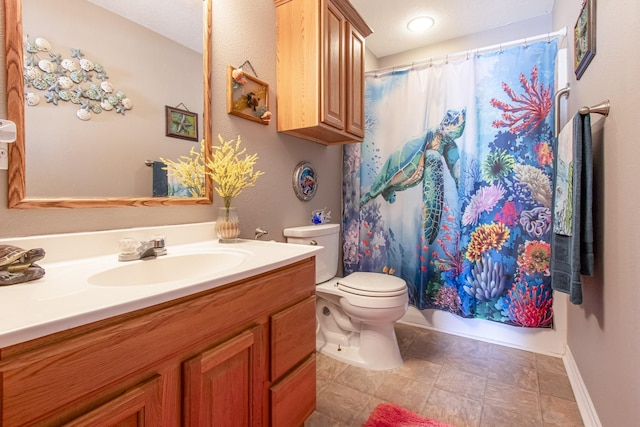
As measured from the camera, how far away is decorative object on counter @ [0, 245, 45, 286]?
672mm

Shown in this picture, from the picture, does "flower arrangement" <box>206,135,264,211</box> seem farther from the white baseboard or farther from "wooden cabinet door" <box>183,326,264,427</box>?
the white baseboard

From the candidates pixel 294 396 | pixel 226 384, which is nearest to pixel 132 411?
pixel 226 384

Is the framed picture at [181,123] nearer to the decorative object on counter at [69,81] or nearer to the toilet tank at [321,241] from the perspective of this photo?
the decorative object on counter at [69,81]

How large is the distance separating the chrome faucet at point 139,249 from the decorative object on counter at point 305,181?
3.23 feet

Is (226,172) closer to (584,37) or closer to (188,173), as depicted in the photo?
(188,173)

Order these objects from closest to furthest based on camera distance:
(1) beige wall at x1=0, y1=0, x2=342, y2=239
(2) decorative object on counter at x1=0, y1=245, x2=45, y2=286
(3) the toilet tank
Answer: (2) decorative object on counter at x1=0, y1=245, x2=45, y2=286 → (1) beige wall at x1=0, y1=0, x2=342, y2=239 → (3) the toilet tank

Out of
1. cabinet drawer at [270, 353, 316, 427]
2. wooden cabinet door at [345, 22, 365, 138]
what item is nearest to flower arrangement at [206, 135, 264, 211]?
cabinet drawer at [270, 353, 316, 427]

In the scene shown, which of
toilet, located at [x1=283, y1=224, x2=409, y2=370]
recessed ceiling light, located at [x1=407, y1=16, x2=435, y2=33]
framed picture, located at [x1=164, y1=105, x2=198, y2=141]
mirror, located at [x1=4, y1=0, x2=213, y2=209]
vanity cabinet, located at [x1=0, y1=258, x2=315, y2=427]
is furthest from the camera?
recessed ceiling light, located at [x1=407, y1=16, x2=435, y2=33]

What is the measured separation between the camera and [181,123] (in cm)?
122

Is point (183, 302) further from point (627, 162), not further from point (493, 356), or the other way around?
point (493, 356)

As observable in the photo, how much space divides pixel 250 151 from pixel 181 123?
1.28 feet

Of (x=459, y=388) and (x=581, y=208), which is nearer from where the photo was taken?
(x=581, y=208)

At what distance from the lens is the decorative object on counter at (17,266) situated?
672 millimetres

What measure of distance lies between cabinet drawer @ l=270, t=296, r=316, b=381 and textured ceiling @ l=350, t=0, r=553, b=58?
6.86ft
